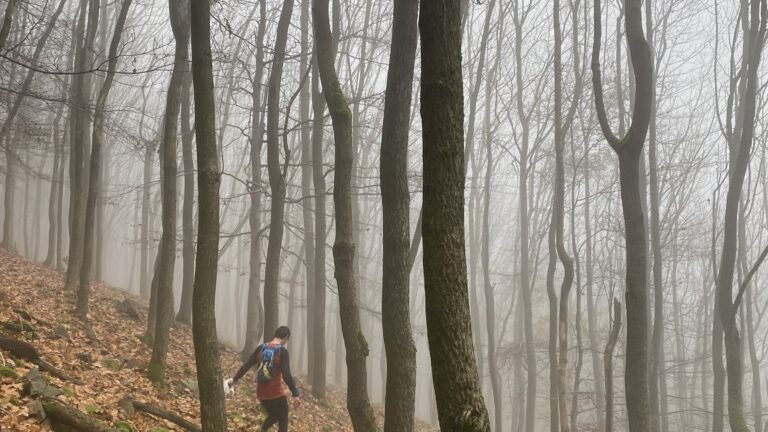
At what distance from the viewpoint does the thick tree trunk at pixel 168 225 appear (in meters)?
8.70

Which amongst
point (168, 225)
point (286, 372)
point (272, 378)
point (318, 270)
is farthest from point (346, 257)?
point (318, 270)

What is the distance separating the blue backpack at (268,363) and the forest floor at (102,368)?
98cm

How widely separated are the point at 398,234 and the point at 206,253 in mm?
2068

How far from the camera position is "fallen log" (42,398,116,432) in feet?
17.6

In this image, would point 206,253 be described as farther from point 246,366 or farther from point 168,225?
point 168,225

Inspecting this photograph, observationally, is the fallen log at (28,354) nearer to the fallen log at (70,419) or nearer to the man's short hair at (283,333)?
the fallen log at (70,419)

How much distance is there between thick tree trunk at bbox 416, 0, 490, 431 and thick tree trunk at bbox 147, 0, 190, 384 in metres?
6.62

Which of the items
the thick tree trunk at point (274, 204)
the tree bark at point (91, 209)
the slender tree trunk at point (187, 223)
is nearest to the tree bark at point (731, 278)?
the thick tree trunk at point (274, 204)

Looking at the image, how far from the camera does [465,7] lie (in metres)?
13.3

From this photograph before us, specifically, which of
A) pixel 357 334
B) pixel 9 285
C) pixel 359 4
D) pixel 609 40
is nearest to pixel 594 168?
pixel 609 40

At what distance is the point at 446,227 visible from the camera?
11.0ft

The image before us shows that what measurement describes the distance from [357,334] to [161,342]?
129 inches

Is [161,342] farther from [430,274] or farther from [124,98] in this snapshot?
[124,98]

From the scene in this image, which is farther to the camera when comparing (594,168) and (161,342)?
(594,168)
